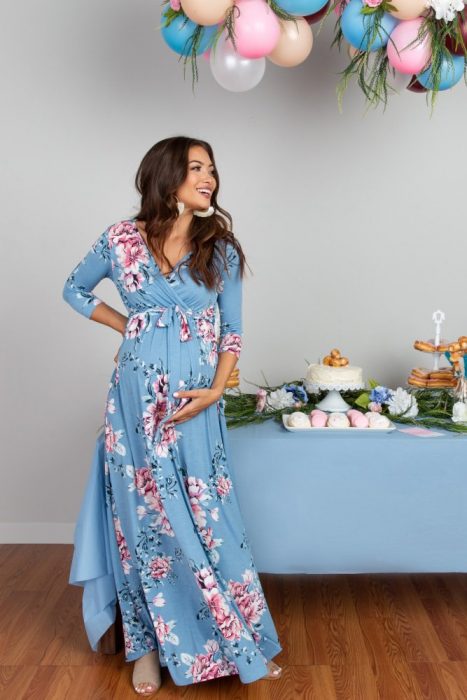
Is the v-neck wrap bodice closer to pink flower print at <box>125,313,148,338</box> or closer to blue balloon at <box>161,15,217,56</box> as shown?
pink flower print at <box>125,313,148,338</box>

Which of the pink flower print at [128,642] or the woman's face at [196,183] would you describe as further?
the pink flower print at [128,642]

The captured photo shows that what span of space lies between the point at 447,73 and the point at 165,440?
145cm

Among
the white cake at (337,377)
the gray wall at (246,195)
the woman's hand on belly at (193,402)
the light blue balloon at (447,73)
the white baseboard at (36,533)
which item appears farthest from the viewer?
the white baseboard at (36,533)

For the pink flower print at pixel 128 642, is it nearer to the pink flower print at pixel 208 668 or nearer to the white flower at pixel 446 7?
the pink flower print at pixel 208 668

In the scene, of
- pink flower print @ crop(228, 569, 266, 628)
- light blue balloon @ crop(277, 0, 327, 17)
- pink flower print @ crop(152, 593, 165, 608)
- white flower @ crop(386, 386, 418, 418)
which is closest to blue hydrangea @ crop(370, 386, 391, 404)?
white flower @ crop(386, 386, 418, 418)

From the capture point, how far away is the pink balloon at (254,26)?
2.45 meters

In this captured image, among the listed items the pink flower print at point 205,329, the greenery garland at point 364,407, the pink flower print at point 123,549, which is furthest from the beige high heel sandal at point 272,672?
the pink flower print at point 205,329

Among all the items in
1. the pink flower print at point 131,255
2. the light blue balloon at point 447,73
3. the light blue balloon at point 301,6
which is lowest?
the pink flower print at point 131,255

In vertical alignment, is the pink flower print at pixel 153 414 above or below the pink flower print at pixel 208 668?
above

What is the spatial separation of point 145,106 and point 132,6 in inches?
15.8

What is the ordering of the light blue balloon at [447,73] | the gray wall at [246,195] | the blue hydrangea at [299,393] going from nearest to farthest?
the light blue balloon at [447,73], the blue hydrangea at [299,393], the gray wall at [246,195]

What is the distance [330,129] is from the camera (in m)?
3.32

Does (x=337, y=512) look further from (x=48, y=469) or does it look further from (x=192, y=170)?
(x=48, y=469)

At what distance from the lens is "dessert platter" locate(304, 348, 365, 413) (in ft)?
9.16
